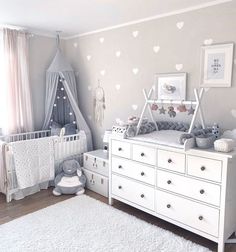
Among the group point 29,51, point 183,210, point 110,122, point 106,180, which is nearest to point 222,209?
point 183,210

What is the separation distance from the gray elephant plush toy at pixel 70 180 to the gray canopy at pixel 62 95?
610 millimetres

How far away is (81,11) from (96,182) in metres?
2.20

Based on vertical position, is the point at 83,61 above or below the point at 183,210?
above

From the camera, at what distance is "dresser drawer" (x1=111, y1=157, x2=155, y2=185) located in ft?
8.70

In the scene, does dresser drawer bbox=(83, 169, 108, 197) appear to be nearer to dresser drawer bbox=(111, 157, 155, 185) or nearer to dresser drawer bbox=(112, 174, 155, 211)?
dresser drawer bbox=(112, 174, 155, 211)

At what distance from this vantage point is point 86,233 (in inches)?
98.3

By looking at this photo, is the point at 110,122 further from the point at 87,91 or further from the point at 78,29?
the point at 78,29

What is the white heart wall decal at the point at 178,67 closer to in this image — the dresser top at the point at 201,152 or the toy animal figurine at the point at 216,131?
the toy animal figurine at the point at 216,131

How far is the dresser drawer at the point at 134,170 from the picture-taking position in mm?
2650

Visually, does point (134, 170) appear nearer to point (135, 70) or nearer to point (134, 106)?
point (134, 106)

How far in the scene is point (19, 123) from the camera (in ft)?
12.5

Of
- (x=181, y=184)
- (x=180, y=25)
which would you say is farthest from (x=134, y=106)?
(x=181, y=184)

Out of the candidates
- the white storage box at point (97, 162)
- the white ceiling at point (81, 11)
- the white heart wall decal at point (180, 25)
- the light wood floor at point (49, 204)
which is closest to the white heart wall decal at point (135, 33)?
the white ceiling at point (81, 11)

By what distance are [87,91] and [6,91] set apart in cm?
124
